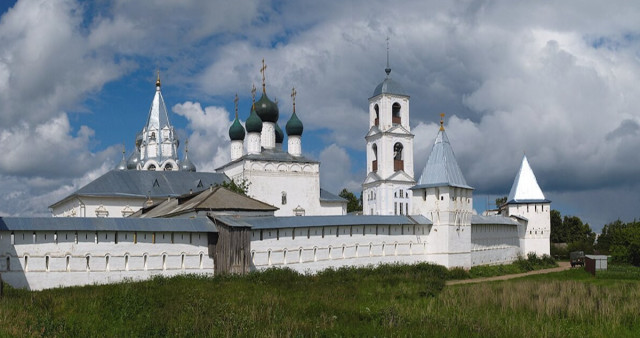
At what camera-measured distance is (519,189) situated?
33.2 m

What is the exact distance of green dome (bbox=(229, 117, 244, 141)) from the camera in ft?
114

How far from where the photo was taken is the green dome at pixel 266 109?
35.2 m

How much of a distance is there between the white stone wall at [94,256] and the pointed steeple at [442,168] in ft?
30.5

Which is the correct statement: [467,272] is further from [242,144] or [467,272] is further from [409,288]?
[242,144]

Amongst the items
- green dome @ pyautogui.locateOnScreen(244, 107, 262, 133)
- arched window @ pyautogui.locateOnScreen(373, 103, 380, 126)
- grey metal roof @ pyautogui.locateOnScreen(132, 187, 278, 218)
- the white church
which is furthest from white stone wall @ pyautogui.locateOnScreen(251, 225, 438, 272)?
arched window @ pyautogui.locateOnScreen(373, 103, 380, 126)

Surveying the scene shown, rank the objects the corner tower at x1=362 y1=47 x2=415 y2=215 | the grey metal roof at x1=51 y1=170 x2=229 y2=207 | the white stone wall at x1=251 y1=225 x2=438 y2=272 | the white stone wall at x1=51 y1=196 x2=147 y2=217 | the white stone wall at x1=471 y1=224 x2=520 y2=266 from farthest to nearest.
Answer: the corner tower at x1=362 y1=47 x2=415 y2=215, the grey metal roof at x1=51 y1=170 x2=229 y2=207, the white stone wall at x1=51 y1=196 x2=147 y2=217, the white stone wall at x1=471 y1=224 x2=520 y2=266, the white stone wall at x1=251 y1=225 x2=438 y2=272

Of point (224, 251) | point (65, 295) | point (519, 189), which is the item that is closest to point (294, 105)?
point (519, 189)

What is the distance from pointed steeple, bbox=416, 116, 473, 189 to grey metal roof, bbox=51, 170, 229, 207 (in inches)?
435

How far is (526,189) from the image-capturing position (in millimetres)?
33031

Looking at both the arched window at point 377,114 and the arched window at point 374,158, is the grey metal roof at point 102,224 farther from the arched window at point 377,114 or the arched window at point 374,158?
the arched window at point 377,114

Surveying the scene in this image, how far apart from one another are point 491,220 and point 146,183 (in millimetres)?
14869

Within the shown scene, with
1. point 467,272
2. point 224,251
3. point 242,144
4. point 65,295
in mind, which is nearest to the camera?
point 65,295

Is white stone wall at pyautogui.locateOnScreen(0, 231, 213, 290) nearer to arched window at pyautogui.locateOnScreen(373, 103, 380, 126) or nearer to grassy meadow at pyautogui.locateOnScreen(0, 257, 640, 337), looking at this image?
grassy meadow at pyautogui.locateOnScreen(0, 257, 640, 337)

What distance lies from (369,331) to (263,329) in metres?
1.86
